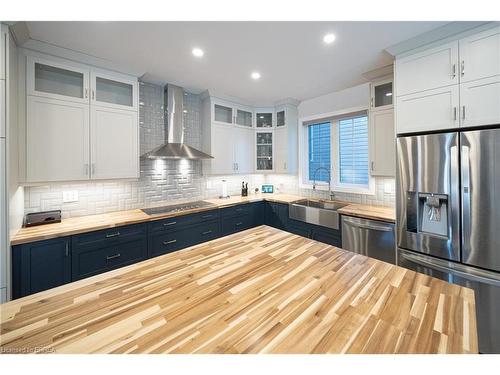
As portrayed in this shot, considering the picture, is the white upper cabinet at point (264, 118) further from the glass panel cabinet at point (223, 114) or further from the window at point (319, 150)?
the window at point (319, 150)

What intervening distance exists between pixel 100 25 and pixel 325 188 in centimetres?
325

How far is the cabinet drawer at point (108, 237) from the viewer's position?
1.83 metres

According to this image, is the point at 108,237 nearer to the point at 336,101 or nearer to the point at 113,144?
the point at 113,144

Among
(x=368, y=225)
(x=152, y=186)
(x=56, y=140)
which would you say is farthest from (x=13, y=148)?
(x=368, y=225)

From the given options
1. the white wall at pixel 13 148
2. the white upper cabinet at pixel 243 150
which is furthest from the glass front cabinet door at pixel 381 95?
the white wall at pixel 13 148

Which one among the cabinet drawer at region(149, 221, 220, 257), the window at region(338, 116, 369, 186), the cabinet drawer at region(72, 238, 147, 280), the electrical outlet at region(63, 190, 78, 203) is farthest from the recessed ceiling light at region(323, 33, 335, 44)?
the electrical outlet at region(63, 190, 78, 203)

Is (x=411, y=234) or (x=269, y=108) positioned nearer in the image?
(x=411, y=234)

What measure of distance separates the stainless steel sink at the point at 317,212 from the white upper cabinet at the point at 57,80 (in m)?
2.72

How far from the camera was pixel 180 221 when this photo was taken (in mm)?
2492

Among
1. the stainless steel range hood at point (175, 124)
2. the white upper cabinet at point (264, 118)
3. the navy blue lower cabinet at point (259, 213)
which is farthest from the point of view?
the white upper cabinet at point (264, 118)
